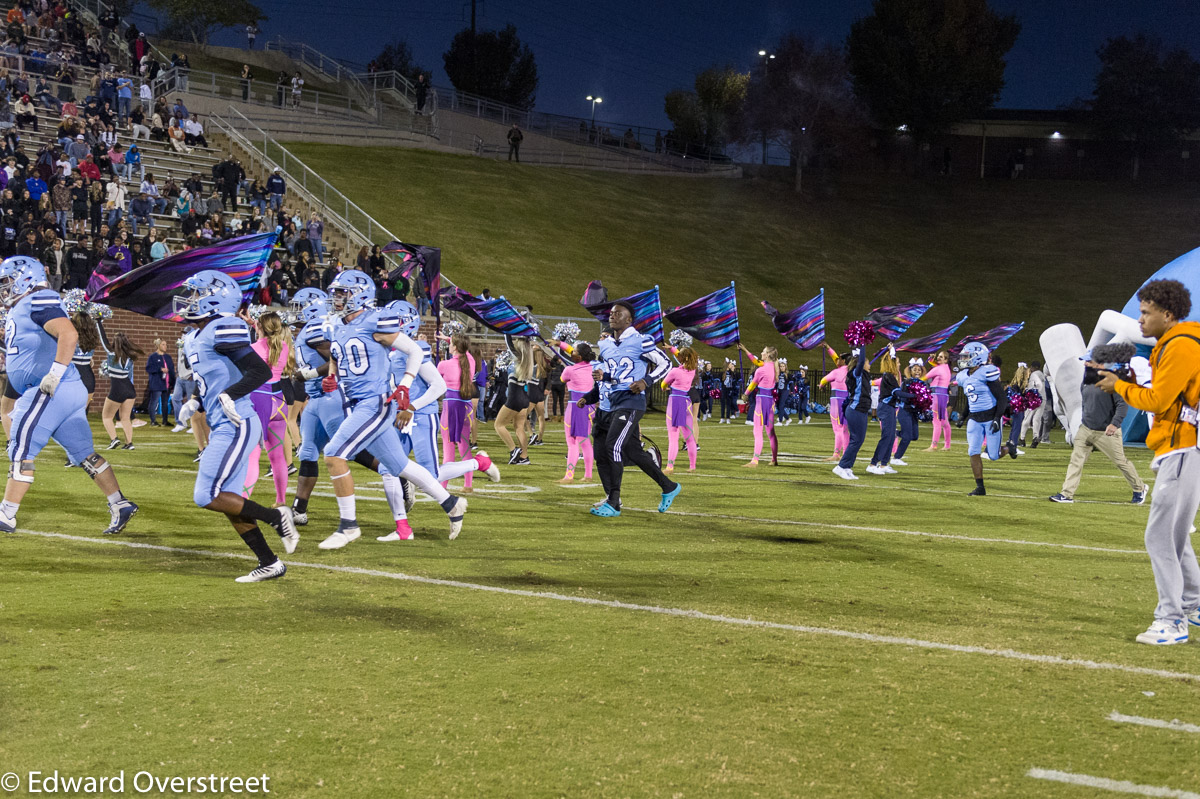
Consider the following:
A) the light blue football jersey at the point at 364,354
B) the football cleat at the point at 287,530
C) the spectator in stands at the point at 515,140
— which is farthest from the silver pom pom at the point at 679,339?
the spectator in stands at the point at 515,140

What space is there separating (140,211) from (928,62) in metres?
56.7

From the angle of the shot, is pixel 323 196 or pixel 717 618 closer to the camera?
pixel 717 618

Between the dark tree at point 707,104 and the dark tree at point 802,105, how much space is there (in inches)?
155

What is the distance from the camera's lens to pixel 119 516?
895cm

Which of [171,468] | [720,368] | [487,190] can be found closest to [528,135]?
[487,190]

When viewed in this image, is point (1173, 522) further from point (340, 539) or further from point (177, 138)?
point (177, 138)

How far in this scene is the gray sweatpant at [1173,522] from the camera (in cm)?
582

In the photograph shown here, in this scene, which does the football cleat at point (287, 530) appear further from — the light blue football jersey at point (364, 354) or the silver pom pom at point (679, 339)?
the silver pom pom at point (679, 339)

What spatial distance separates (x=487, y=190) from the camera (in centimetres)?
4788

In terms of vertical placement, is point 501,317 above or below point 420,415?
above

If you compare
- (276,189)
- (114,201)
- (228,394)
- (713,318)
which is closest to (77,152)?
(114,201)

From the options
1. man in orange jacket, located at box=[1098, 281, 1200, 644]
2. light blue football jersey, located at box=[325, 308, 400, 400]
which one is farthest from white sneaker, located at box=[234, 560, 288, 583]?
man in orange jacket, located at box=[1098, 281, 1200, 644]

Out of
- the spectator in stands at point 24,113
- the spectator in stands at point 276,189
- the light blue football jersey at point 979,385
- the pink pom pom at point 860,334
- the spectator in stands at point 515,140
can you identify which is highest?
the spectator in stands at point 515,140

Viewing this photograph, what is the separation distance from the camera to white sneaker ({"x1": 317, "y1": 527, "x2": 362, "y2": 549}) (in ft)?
27.9
